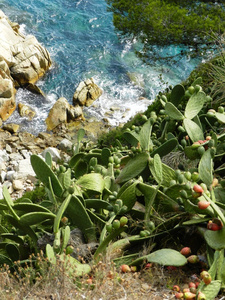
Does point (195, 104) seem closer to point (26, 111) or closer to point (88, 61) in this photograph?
point (26, 111)

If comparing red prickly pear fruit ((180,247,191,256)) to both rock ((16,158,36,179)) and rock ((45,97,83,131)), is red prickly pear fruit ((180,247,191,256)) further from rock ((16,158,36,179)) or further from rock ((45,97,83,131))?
rock ((45,97,83,131))

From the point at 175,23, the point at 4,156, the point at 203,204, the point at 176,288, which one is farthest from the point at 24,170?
the point at 203,204

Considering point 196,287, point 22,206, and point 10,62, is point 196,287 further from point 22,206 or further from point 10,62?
point 10,62

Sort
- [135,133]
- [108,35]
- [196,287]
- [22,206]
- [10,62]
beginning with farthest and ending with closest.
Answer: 1. [108,35]
2. [10,62]
3. [135,133]
4. [22,206]
5. [196,287]

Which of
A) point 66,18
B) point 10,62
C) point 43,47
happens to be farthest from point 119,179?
point 66,18

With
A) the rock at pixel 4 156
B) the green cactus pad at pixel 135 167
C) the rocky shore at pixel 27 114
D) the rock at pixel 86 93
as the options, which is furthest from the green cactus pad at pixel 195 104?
the rock at pixel 86 93

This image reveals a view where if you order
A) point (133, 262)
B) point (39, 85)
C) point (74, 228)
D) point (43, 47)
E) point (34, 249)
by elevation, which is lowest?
point (39, 85)

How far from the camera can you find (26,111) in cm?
924

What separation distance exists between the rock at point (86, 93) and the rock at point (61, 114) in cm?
46

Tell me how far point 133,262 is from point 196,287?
37 cm

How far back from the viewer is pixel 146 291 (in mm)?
1811

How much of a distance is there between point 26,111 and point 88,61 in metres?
2.96

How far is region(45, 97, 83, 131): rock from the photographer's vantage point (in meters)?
8.95

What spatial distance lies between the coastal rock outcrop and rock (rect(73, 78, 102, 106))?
1.42 metres
